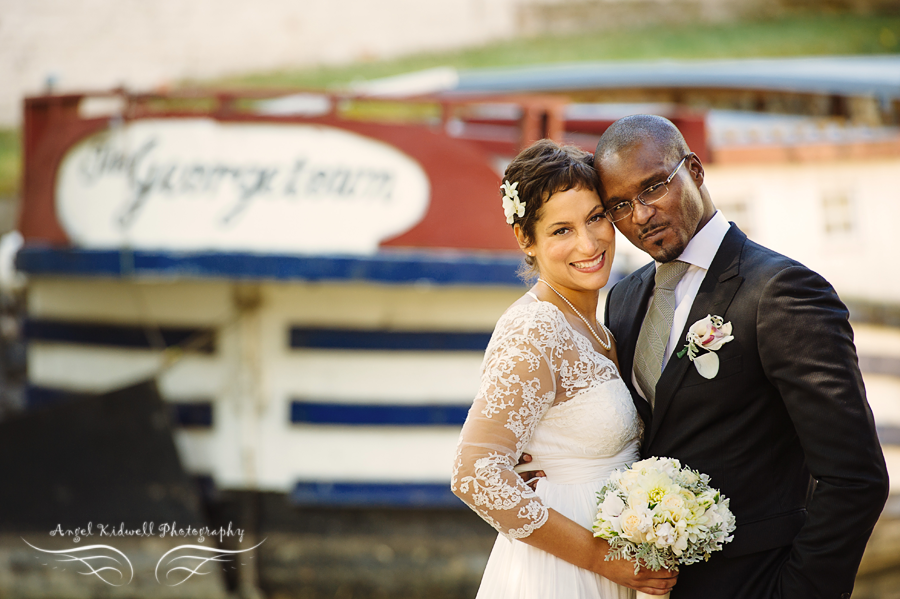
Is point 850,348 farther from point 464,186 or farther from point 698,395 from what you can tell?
point 464,186

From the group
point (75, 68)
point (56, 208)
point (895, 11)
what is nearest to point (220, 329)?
point (56, 208)

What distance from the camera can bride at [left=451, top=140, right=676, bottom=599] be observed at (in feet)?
6.08

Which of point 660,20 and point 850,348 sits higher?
point 660,20

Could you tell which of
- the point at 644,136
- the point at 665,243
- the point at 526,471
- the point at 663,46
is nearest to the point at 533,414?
the point at 526,471

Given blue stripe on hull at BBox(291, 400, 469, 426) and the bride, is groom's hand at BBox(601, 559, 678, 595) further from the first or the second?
blue stripe on hull at BBox(291, 400, 469, 426)

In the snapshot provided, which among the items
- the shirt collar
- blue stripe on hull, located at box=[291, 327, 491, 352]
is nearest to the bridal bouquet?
the shirt collar

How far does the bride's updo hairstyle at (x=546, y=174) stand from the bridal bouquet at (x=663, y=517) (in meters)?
0.68

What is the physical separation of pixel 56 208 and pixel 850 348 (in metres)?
4.19

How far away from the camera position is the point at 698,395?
1.84 meters

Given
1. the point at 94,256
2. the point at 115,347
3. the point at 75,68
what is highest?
the point at 75,68

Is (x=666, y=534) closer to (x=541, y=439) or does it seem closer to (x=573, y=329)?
(x=541, y=439)

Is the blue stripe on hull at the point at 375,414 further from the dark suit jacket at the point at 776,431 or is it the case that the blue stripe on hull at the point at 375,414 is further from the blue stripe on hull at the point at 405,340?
the dark suit jacket at the point at 776,431

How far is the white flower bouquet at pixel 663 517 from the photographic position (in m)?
1.69

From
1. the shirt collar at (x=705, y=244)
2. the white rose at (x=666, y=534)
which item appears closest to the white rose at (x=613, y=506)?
the white rose at (x=666, y=534)
